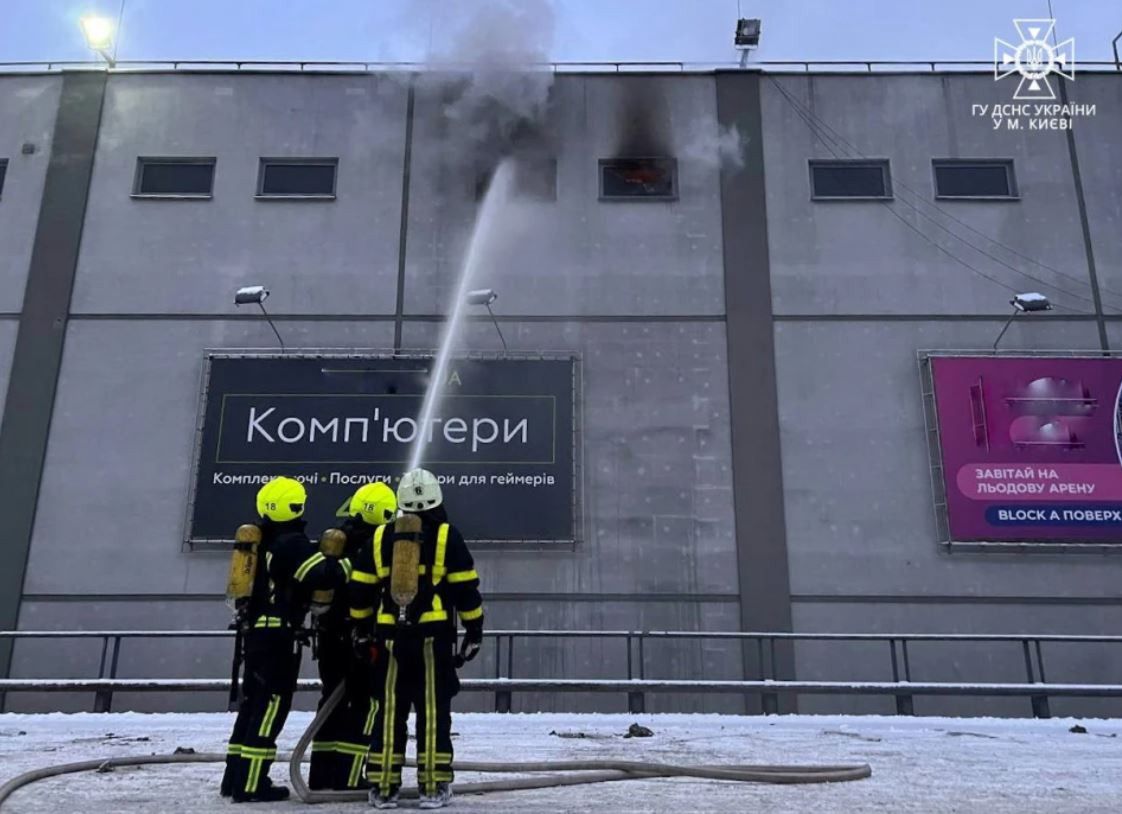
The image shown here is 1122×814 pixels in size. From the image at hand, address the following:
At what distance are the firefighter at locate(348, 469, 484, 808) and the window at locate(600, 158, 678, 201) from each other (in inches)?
423

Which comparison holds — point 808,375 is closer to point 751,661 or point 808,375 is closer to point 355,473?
point 751,661

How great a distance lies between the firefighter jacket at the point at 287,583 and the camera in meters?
5.51

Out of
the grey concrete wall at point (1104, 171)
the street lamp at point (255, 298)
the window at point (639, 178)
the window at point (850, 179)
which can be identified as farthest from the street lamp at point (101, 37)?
the grey concrete wall at point (1104, 171)

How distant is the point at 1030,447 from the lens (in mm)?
13641

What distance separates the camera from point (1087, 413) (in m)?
13.8

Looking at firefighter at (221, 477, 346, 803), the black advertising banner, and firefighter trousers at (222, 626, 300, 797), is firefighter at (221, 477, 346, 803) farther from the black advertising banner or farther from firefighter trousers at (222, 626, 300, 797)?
the black advertising banner

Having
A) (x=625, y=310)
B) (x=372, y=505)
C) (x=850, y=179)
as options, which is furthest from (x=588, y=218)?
(x=372, y=505)

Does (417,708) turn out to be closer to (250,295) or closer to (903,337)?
(250,295)

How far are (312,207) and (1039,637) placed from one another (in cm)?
1245

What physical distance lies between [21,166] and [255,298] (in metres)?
5.21

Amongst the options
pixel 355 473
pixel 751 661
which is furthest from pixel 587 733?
pixel 355 473

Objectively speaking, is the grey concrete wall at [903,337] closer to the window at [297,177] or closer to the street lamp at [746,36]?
the street lamp at [746,36]

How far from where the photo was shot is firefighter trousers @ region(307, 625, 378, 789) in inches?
215

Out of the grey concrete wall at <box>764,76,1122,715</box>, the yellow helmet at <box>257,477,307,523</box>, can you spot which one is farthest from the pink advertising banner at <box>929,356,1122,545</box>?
the yellow helmet at <box>257,477,307,523</box>
